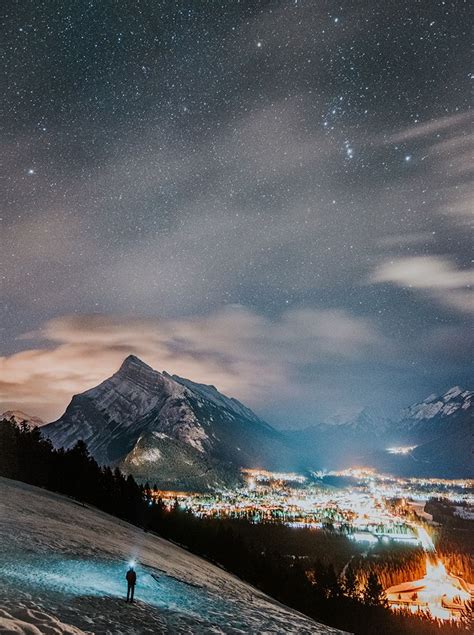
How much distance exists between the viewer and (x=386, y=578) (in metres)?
196

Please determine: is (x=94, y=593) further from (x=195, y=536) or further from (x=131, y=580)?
(x=195, y=536)

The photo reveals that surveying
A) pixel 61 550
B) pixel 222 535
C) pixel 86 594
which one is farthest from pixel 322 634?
pixel 222 535

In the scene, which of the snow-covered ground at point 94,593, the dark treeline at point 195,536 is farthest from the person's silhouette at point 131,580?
the dark treeline at point 195,536

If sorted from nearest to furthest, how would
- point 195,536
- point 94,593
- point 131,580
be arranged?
1. point 94,593
2. point 131,580
3. point 195,536

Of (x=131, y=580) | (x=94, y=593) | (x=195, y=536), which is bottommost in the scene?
(x=195, y=536)

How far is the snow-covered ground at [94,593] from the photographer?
641 inches

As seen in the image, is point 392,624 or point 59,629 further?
point 392,624

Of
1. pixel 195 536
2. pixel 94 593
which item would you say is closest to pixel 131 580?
pixel 94 593

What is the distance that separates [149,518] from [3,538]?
288 ft

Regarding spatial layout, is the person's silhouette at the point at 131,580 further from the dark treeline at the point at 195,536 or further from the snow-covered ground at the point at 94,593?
the dark treeline at the point at 195,536

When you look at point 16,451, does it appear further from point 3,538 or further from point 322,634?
point 322,634

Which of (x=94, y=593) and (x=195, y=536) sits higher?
(x=94, y=593)

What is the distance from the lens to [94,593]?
2103 centimetres

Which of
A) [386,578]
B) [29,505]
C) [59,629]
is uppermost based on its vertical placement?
[59,629]
